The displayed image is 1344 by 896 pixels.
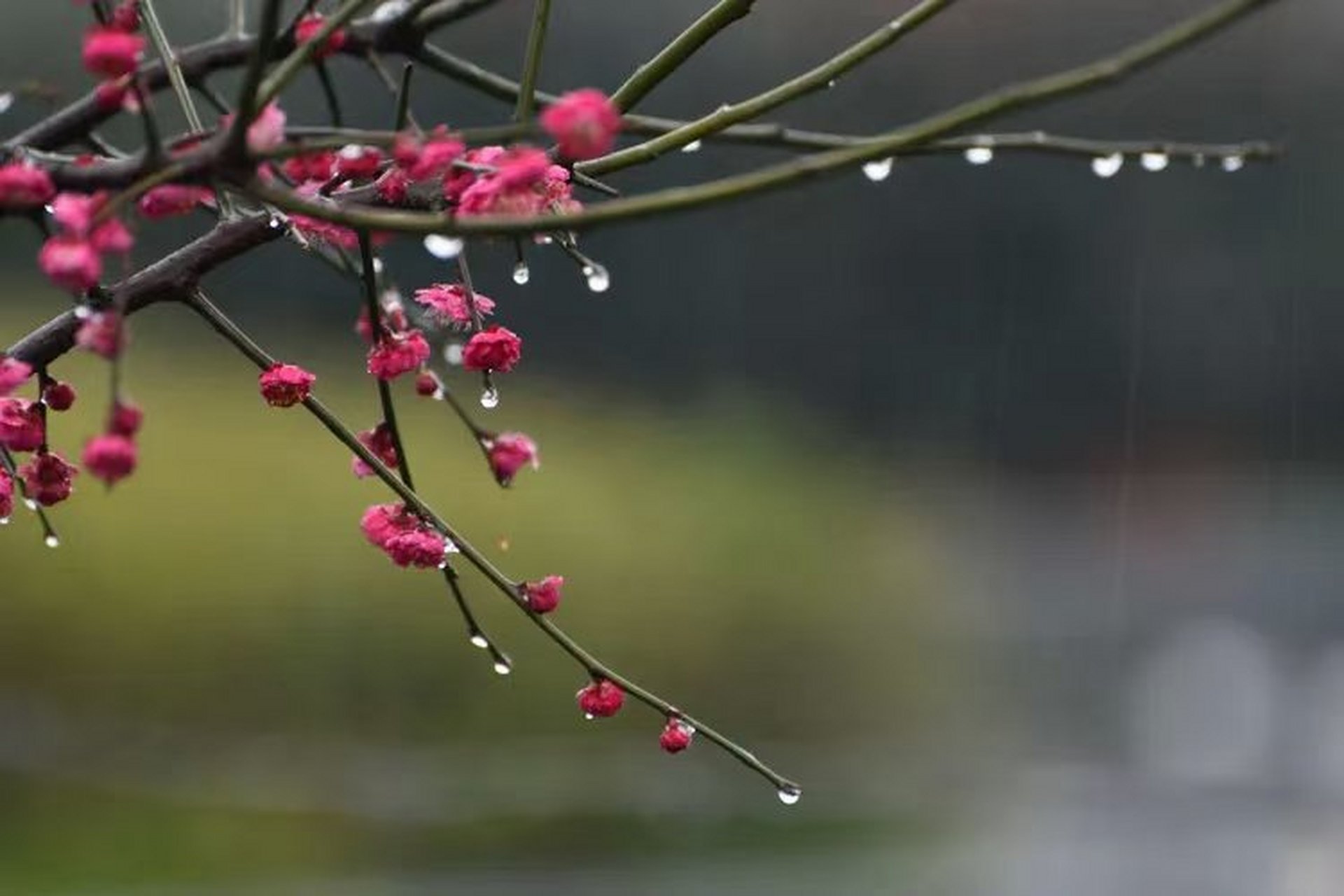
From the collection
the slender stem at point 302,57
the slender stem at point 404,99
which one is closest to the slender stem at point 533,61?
the slender stem at point 404,99

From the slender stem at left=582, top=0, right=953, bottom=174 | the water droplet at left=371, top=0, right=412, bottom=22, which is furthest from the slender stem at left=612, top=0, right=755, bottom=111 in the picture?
the water droplet at left=371, top=0, right=412, bottom=22

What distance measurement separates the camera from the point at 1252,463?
705 centimetres

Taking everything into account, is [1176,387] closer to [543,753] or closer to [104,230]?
[543,753]

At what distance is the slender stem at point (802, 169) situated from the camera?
59cm

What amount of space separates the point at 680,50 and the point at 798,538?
211 inches


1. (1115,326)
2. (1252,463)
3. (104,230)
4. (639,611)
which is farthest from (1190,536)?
(104,230)

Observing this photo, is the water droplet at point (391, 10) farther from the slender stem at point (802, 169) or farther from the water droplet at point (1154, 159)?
the slender stem at point (802, 169)

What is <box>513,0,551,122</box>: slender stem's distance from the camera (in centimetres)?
94

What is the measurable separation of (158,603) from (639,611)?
126 cm

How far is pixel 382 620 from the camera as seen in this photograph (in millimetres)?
5602

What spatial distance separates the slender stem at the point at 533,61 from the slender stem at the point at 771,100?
73 millimetres

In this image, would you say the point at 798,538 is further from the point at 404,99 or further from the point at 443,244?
the point at 443,244

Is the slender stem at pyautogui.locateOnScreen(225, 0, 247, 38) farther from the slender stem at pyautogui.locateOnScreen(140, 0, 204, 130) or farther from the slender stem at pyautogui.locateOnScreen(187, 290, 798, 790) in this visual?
the slender stem at pyautogui.locateOnScreen(187, 290, 798, 790)

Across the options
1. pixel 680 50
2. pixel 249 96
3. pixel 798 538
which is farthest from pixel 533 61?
pixel 798 538
